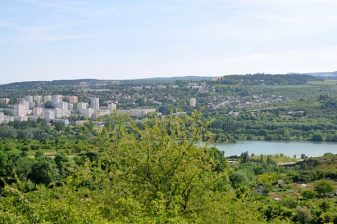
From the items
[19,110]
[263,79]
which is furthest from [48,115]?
[263,79]

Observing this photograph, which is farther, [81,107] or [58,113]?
[81,107]

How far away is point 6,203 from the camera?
5.31m

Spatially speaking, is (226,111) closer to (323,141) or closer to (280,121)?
(280,121)

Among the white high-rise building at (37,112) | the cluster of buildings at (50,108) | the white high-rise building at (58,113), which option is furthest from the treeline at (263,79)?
the white high-rise building at (37,112)

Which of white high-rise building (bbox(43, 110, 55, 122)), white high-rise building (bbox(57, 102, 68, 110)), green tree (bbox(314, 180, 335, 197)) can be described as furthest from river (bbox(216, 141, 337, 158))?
white high-rise building (bbox(57, 102, 68, 110))

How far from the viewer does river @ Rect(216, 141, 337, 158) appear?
35688 millimetres

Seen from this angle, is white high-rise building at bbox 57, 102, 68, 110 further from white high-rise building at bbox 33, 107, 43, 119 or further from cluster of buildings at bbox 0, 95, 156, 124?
white high-rise building at bbox 33, 107, 43, 119

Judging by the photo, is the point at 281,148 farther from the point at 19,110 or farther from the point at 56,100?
the point at 56,100

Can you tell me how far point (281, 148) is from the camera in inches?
1510

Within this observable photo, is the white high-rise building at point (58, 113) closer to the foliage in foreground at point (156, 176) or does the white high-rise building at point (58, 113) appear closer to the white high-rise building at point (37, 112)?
the white high-rise building at point (37, 112)

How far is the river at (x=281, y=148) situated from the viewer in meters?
35.7

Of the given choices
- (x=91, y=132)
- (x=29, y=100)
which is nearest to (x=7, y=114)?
(x=29, y=100)

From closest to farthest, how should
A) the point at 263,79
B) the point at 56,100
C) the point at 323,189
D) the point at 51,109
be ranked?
the point at 323,189 < the point at 51,109 < the point at 56,100 < the point at 263,79

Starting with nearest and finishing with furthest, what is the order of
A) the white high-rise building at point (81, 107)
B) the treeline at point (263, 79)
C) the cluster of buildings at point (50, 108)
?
the cluster of buildings at point (50, 108), the white high-rise building at point (81, 107), the treeline at point (263, 79)
